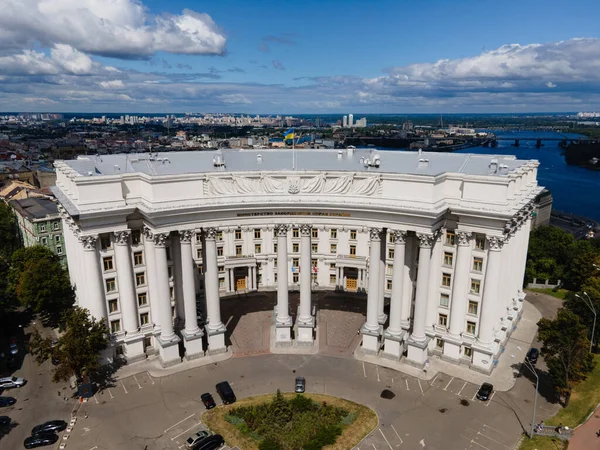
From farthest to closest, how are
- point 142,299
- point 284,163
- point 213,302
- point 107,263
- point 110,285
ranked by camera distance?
point 284,163 → point 213,302 → point 142,299 → point 110,285 → point 107,263

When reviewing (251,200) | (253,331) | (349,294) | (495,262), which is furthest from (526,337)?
(251,200)

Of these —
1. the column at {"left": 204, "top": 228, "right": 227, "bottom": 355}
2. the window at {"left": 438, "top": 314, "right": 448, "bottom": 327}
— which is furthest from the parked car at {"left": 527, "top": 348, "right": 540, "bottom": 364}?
the column at {"left": 204, "top": 228, "right": 227, "bottom": 355}

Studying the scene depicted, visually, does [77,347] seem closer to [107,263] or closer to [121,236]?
[107,263]

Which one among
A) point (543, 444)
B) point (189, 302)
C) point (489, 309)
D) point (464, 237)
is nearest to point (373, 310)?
point (489, 309)

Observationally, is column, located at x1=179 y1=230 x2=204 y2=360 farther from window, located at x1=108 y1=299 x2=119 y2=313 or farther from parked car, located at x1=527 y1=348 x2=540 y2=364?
parked car, located at x1=527 y1=348 x2=540 y2=364

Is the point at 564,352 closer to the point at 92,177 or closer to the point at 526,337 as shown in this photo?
the point at 526,337
